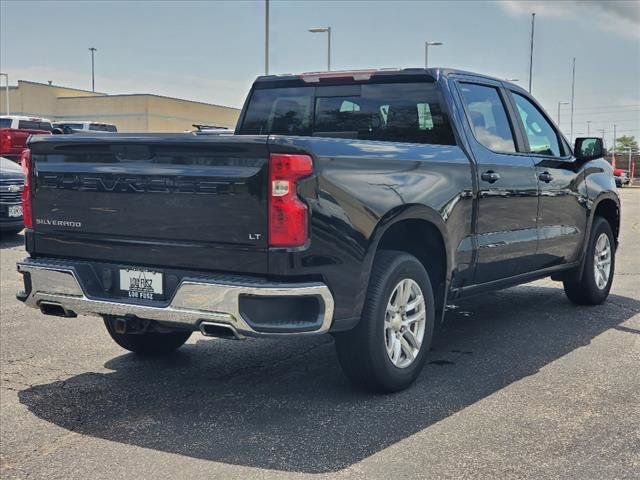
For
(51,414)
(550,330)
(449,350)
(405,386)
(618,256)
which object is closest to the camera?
(51,414)

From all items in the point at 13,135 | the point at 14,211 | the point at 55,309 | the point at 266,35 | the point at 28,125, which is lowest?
the point at 14,211

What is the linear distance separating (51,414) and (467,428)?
2221 mm

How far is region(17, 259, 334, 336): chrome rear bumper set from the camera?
3.82 m

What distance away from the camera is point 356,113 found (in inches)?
226

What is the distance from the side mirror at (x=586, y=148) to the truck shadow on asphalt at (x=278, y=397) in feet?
4.82

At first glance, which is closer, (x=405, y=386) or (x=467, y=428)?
(x=467, y=428)

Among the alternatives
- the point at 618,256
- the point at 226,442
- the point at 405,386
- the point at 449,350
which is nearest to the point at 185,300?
the point at 226,442

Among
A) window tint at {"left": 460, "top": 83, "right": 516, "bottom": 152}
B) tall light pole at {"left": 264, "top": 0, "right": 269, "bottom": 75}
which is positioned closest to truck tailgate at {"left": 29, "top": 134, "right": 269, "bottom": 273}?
window tint at {"left": 460, "top": 83, "right": 516, "bottom": 152}

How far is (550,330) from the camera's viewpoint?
20.7 ft

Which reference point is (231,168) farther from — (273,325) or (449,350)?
(449,350)

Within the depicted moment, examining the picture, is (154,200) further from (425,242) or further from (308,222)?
(425,242)

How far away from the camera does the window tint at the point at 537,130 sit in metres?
6.27

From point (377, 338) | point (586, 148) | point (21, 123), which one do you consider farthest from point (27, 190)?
point (21, 123)

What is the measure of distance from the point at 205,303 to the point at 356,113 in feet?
7.72
